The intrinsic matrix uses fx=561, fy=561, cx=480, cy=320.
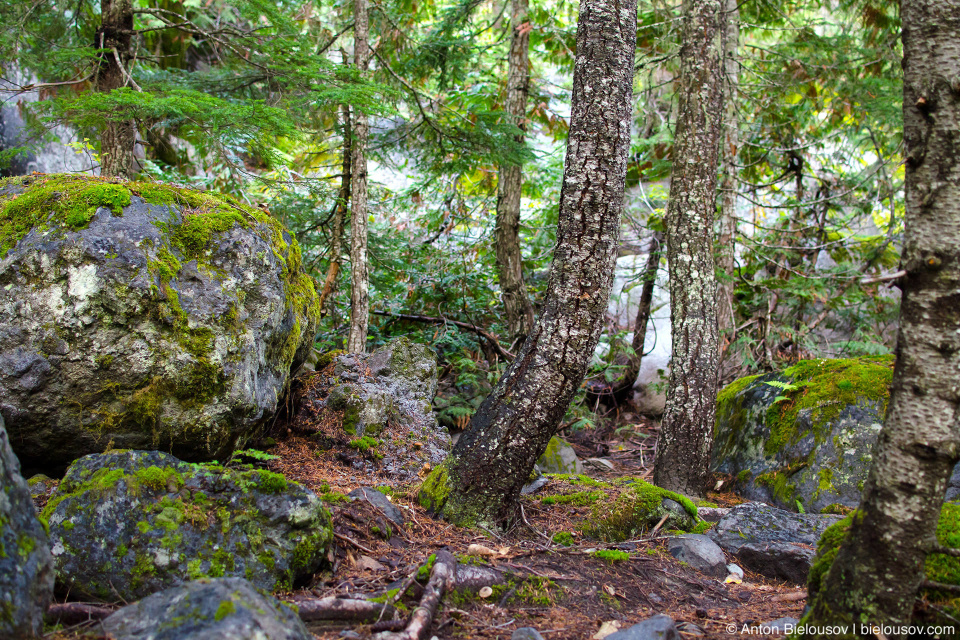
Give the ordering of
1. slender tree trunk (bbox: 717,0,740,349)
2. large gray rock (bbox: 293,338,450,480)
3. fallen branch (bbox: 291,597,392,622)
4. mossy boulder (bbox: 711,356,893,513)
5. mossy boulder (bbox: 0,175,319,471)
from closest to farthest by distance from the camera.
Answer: fallen branch (bbox: 291,597,392,622), mossy boulder (bbox: 0,175,319,471), large gray rock (bbox: 293,338,450,480), mossy boulder (bbox: 711,356,893,513), slender tree trunk (bbox: 717,0,740,349)

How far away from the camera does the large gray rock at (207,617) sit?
81.7 inches

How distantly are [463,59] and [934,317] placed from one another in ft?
30.1

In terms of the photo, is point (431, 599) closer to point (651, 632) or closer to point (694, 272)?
point (651, 632)

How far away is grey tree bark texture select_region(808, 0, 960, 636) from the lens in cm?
225

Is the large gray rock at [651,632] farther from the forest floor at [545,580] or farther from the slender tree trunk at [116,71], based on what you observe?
the slender tree trunk at [116,71]

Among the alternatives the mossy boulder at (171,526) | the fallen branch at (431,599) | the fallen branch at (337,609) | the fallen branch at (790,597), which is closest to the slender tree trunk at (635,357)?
the fallen branch at (790,597)

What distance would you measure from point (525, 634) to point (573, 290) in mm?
2287

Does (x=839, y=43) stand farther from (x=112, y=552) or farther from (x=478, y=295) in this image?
(x=112, y=552)

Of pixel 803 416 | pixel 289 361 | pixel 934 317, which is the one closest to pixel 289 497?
pixel 289 361

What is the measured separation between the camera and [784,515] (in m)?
4.93

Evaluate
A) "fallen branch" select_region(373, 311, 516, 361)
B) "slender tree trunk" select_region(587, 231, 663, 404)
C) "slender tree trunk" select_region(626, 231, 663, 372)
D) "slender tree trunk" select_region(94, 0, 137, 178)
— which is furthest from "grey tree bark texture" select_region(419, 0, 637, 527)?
"slender tree trunk" select_region(587, 231, 663, 404)

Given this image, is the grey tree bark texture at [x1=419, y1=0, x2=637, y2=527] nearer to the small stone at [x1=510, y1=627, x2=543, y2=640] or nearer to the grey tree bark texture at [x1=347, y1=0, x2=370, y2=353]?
the small stone at [x1=510, y1=627, x2=543, y2=640]

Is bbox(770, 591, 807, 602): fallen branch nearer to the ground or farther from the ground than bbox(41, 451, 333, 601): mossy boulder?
nearer to the ground

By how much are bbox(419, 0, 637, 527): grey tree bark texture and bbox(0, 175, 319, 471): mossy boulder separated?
6.42 ft
